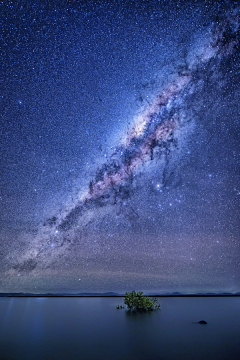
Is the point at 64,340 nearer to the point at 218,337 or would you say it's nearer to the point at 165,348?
the point at 165,348

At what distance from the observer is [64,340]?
20641 mm

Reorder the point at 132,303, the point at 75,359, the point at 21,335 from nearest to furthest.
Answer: the point at 75,359 < the point at 21,335 < the point at 132,303

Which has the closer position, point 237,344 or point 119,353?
point 119,353

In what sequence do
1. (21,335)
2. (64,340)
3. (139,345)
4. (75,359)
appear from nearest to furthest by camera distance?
(75,359) → (139,345) → (64,340) → (21,335)

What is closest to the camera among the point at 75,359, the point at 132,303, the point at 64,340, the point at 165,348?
the point at 75,359

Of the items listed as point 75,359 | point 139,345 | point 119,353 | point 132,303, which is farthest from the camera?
point 132,303

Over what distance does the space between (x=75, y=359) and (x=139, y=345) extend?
6466 millimetres

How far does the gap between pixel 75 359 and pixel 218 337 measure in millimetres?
13697

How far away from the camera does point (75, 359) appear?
49.1ft

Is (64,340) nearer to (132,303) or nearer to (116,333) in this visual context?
(116,333)

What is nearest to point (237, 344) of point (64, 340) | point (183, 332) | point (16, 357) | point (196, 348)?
point (196, 348)

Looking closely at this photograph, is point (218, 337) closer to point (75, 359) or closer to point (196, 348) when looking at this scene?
point (196, 348)

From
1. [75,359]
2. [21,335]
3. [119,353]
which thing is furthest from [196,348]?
[21,335]

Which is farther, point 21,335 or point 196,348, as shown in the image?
point 21,335
